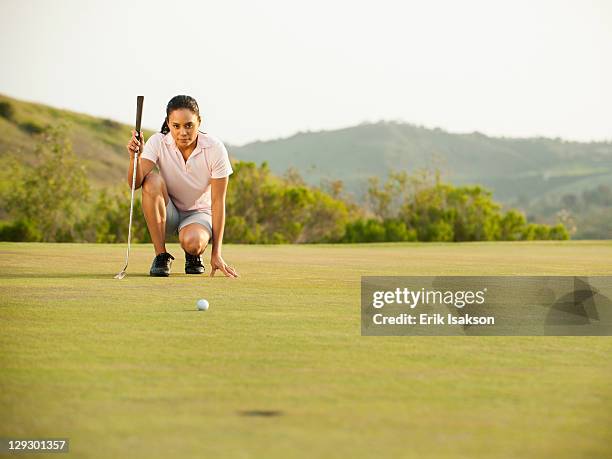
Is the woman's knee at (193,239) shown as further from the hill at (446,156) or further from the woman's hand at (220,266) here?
the hill at (446,156)

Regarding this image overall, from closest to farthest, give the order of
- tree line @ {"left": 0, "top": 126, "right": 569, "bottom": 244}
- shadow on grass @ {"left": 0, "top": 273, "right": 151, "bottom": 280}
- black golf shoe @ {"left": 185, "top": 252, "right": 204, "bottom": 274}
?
shadow on grass @ {"left": 0, "top": 273, "right": 151, "bottom": 280} → black golf shoe @ {"left": 185, "top": 252, "right": 204, "bottom": 274} → tree line @ {"left": 0, "top": 126, "right": 569, "bottom": 244}

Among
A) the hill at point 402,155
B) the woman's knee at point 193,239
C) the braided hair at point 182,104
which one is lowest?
the woman's knee at point 193,239

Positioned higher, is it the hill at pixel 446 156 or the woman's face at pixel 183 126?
the hill at pixel 446 156

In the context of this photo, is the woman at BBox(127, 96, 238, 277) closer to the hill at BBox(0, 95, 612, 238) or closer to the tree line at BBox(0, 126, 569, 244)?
the tree line at BBox(0, 126, 569, 244)

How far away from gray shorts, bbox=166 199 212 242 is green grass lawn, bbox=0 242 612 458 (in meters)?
2.60

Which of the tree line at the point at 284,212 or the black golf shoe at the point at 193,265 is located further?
the tree line at the point at 284,212

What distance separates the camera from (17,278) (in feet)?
25.6

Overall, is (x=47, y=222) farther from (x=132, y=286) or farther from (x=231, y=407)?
(x=231, y=407)

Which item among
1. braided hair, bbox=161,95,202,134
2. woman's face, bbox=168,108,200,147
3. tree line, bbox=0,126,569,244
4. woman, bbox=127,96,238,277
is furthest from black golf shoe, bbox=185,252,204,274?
tree line, bbox=0,126,569,244

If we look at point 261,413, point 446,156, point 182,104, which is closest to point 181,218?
point 182,104

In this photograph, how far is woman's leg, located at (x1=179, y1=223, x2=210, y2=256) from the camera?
27.5 ft

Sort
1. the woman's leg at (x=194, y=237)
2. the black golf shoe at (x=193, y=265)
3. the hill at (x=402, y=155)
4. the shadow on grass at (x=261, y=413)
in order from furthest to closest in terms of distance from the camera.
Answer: the hill at (x=402, y=155), the black golf shoe at (x=193, y=265), the woman's leg at (x=194, y=237), the shadow on grass at (x=261, y=413)

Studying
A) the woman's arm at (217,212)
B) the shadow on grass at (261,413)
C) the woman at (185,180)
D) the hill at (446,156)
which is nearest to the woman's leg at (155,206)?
the woman at (185,180)

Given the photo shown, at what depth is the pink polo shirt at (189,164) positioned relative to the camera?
8.42 meters
